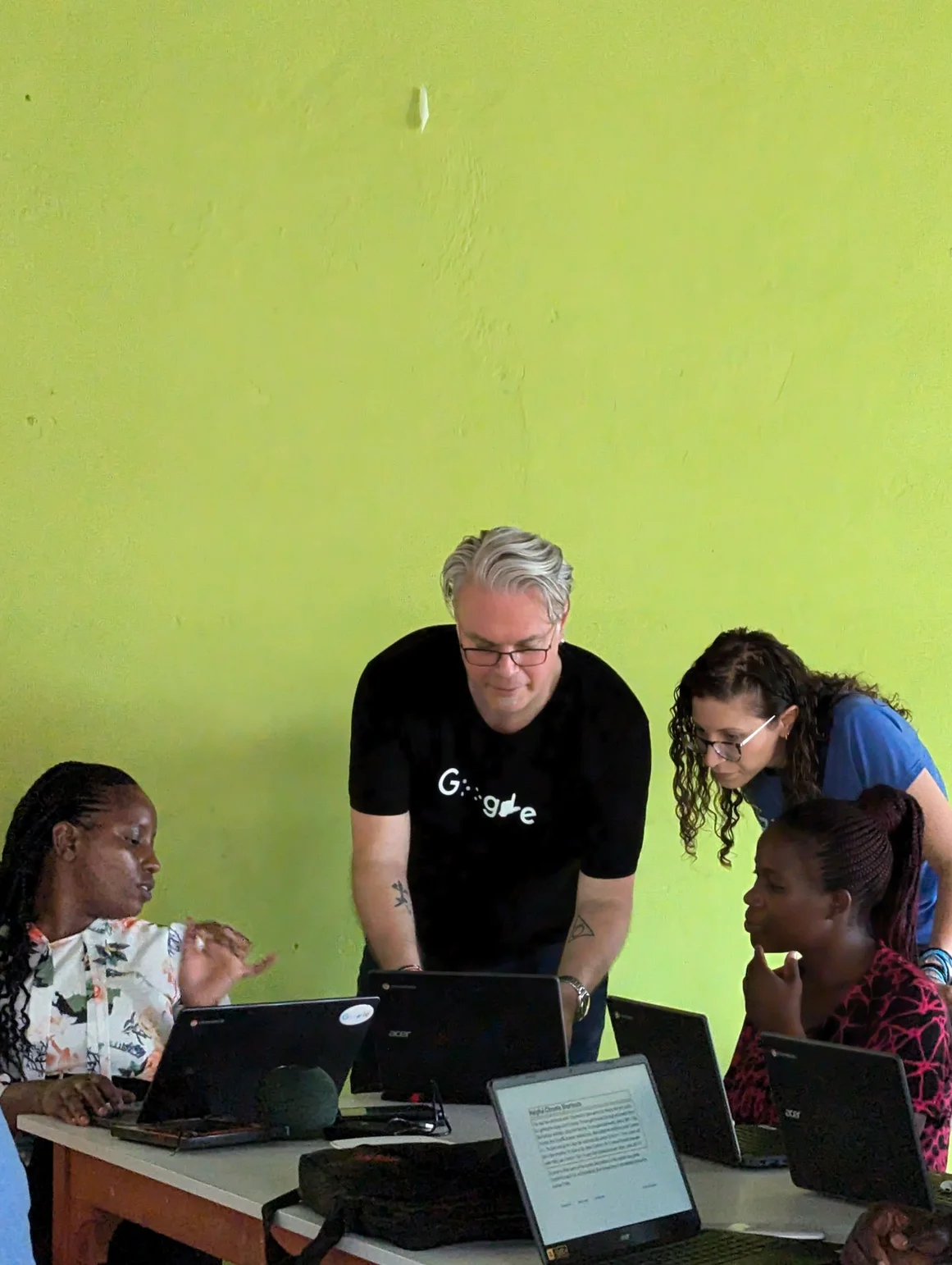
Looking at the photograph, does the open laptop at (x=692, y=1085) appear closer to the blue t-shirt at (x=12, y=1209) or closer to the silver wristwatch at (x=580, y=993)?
the silver wristwatch at (x=580, y=993)

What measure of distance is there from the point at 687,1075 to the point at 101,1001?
103cm

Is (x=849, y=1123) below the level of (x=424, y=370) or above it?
below

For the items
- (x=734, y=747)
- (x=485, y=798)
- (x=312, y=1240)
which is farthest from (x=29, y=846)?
(x=734, y=747)

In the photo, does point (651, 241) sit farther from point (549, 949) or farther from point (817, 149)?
Answer: point (549, 949)

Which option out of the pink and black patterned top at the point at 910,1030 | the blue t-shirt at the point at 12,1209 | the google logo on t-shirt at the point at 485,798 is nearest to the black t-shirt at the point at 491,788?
the google logo on t-shirt at the point at 485,798

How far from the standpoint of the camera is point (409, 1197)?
1805 mm

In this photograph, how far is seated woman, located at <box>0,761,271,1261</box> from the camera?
251 centimetres

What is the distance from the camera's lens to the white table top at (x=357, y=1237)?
1.71 meters

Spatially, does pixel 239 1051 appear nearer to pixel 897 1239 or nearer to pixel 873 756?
pixel 897 1239

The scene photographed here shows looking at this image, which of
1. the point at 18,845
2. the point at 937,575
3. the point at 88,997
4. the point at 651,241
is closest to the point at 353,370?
the point at 651,241

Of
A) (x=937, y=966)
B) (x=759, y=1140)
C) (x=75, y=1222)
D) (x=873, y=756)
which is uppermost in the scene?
(x=873, y=756)

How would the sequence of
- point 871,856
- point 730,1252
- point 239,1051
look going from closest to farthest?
point 730,1252, point 239,1051, point 871,856

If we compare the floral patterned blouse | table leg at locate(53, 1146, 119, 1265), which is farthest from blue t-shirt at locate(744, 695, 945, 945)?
table leg at locate(53, 1146, 119, 1265)

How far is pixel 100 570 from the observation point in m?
3.04
